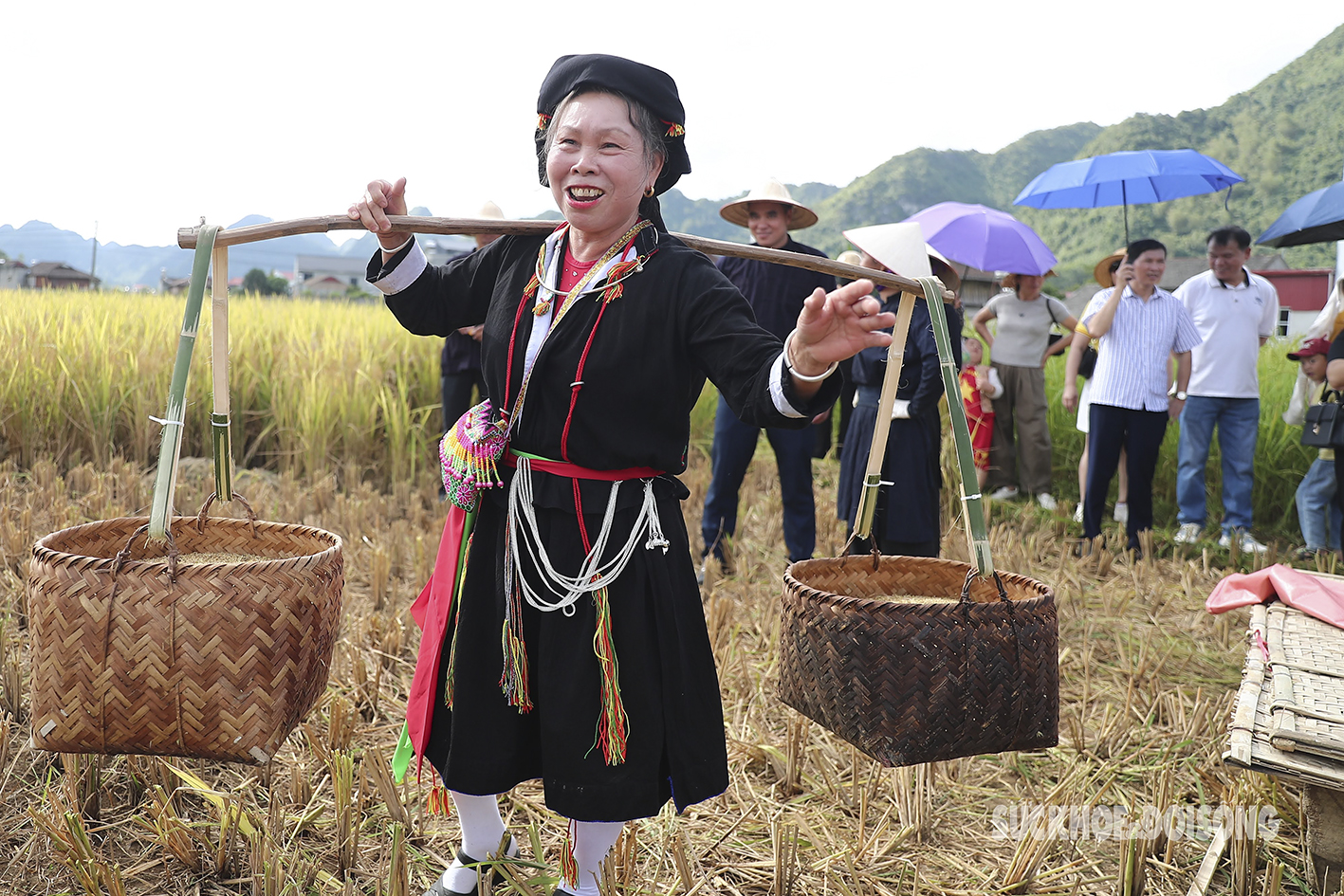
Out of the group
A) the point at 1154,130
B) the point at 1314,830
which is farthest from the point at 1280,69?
the point at 1314,830

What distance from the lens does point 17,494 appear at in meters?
4.84

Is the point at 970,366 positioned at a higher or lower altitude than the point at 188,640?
higher

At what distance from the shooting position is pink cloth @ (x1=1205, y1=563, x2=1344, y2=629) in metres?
3.05

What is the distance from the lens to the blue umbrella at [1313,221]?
576cm

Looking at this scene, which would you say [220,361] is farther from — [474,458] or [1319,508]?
[1319,508]

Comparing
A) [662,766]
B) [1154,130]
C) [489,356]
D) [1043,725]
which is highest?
[1154,130]

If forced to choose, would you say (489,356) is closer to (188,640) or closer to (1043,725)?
(188,640)

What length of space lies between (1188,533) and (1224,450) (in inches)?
22.2

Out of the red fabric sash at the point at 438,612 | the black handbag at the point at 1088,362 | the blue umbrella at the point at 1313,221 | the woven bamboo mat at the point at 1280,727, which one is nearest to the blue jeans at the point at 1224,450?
the black handbag at the point at 1088,362

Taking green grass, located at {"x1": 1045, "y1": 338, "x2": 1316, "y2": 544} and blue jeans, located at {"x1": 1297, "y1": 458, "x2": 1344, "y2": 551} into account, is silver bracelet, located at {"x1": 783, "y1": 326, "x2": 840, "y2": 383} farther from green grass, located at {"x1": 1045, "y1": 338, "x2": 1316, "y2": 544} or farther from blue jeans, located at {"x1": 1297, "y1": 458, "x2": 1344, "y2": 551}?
green grass, located at {"x1": 1045, "y1": 338, "x2": 1316, "y2": 544}

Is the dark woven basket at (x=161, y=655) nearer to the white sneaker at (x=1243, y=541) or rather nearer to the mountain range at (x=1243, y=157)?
the white sneaker at (x=1243, y=541)

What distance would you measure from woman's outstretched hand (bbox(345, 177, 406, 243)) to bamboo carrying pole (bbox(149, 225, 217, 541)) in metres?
0.29

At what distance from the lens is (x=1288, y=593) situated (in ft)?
10.5

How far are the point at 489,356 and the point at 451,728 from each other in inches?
30.3
